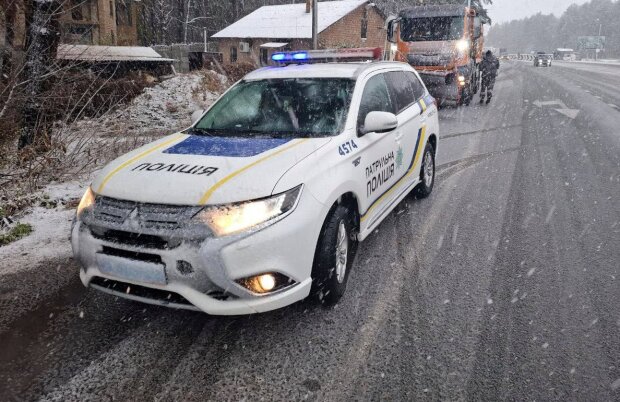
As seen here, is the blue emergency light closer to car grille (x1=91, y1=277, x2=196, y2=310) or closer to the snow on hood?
car grille (x1=91, y1=277, x2=196, y2=310)

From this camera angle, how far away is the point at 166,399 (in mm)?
2617

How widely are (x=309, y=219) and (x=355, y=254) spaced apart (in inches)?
56.2

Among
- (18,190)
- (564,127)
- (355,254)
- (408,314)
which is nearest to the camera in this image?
(408,314)

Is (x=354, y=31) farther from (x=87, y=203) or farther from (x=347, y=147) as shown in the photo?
(x=87, y=203)

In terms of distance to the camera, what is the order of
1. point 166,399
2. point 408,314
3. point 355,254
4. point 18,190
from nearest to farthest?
1. point 166,399
2. point 408,314
3. point 355,254
4. point 18,190

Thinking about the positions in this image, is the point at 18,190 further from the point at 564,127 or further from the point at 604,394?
the point at 564,127

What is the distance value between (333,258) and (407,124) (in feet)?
7.64

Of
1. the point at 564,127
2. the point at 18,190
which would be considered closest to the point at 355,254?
the point at 18,190

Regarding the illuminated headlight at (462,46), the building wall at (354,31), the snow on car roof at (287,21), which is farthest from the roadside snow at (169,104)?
the snow on car roof at (287,21)

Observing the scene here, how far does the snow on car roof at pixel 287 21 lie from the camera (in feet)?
127

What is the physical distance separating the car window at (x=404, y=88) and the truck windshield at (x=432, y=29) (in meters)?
9.90

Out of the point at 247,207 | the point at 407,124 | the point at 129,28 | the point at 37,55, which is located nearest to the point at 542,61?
the point at 129,28

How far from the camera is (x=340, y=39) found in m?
39.5

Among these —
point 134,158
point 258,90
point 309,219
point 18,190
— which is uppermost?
point 258,90
